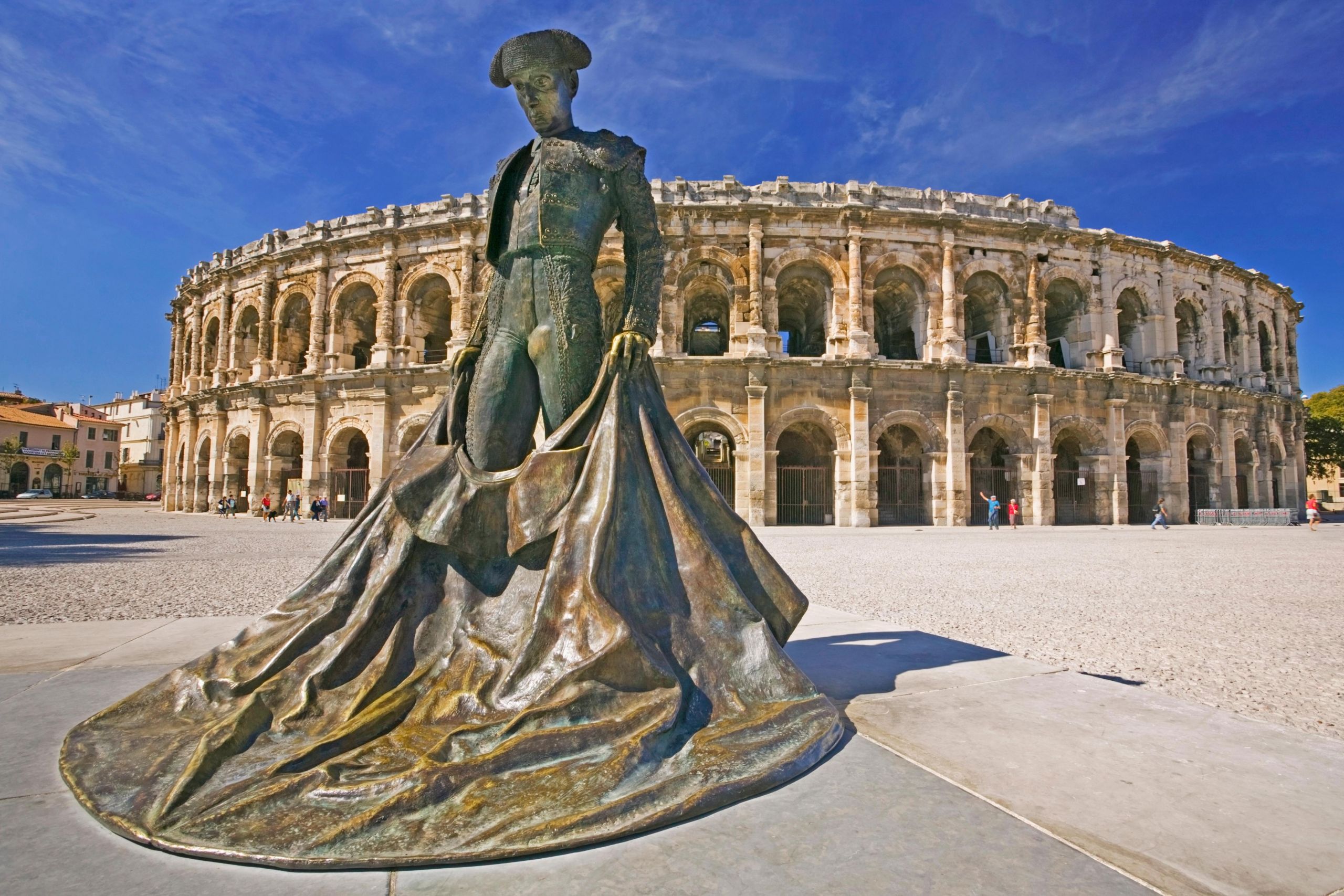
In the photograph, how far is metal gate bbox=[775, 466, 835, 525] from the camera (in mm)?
20438

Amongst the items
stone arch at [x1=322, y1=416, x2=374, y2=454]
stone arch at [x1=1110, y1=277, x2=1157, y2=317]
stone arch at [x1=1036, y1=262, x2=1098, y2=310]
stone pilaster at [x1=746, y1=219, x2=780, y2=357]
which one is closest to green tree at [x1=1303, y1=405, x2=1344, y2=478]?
stone arch at [x1=1110, y1=277, x2=1157, y2=317]

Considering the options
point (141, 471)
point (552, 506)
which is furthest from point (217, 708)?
point (141, 471)

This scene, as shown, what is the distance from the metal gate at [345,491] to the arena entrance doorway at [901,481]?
16644 millimetres

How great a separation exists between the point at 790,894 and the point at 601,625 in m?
0.92

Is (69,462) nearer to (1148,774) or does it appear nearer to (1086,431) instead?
(1086,431)

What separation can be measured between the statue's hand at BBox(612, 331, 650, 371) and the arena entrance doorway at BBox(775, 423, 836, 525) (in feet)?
Result: 56.5

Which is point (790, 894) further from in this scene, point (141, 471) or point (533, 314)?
point (141, 471)

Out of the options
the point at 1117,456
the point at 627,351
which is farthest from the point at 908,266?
the point at 627,351

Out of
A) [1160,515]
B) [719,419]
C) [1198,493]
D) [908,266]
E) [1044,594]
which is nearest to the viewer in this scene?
[1044,594]

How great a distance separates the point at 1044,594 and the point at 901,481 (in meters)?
16.2

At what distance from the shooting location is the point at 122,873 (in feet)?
4.32

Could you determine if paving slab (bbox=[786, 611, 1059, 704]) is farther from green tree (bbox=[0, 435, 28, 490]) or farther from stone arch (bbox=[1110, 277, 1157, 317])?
green tree (bbox=[0, 435, 28, 490])

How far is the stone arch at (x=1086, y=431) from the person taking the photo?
2019 centimetres

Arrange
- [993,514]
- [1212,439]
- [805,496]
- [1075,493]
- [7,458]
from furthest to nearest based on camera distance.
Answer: [7,458]
[1212,439]
[1075,493]
[805,496]
[993,514]
